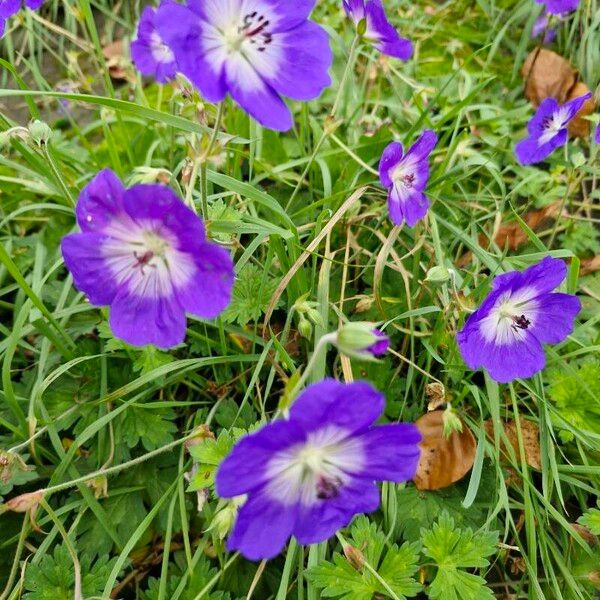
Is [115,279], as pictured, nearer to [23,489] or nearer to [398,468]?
[398,468]

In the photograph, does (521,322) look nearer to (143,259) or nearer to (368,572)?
(368,572)

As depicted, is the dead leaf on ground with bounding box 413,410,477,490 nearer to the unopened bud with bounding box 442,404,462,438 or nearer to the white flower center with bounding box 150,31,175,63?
the unopened bud with bounding box 442,404,462,438

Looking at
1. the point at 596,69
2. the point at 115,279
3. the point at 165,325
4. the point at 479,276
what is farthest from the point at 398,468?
the point at 596,69

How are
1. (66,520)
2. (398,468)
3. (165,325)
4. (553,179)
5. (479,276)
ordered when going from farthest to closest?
(553,179) → (479,276) → (66,520) → (165,325) → (398,468)

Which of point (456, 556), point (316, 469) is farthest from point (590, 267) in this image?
point (316, 469)

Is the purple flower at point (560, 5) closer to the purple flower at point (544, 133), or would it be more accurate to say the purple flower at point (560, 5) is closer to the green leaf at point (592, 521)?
the purple flower at point (544, 133)
